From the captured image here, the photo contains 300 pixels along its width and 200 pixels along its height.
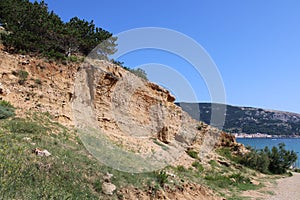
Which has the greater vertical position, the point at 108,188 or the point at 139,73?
the point at 139,73

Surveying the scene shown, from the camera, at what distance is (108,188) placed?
25.2 feet

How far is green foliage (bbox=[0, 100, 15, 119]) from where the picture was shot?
34.2ft

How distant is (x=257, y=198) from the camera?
12.9 m

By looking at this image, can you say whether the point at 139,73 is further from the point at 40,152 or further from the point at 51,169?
the point at 51,169

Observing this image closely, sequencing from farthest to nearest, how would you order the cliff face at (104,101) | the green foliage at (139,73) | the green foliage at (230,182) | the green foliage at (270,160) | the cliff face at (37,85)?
the green foliage at (270,160), the green foliage at (139,73), the green foliage at (230,182), the cliff face at (104,101), the cliff face at (37,85)

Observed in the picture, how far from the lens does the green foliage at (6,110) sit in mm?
10438

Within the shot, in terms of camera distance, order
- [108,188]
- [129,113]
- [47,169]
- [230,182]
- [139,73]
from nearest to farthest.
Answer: [47,169], [108,188], [230,182], [129,113], [139,73]

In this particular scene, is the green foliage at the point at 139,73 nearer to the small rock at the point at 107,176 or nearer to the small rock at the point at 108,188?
the small rock at the point at 107,176

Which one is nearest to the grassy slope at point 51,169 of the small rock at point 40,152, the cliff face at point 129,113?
the small rock at point 40,152

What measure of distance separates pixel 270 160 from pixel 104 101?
19.8m

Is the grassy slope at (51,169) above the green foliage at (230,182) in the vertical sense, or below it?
above

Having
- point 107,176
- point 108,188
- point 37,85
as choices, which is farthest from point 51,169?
point 37,85

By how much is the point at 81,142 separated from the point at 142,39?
5.36 meters

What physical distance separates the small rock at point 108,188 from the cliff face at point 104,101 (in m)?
6.13
